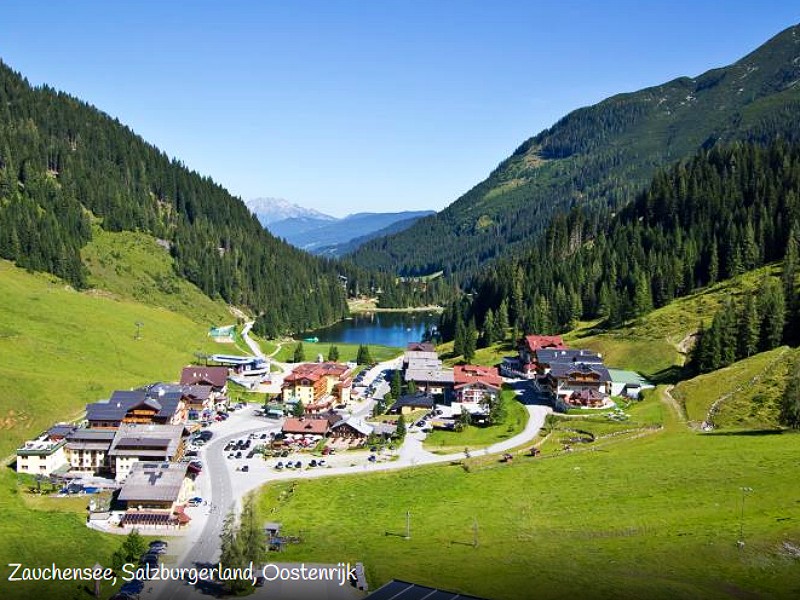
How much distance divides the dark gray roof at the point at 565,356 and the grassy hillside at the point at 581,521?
3527cm

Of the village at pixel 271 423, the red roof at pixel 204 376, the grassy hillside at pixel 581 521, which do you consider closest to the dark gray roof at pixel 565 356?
the village at pixel 271 423

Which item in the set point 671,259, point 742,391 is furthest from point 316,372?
point 671,259

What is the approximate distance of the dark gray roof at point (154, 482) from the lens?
236 feet

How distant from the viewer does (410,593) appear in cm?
4634

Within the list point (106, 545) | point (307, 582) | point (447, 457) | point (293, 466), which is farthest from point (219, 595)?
point (447, 457)

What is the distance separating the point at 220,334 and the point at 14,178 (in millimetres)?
79651

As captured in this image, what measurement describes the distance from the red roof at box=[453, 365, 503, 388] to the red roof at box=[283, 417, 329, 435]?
3037 cm

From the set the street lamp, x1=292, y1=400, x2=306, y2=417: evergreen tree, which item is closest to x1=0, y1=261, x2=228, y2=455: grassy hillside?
x1=292, y1=400, x2=306, y2=417: evergreen tree

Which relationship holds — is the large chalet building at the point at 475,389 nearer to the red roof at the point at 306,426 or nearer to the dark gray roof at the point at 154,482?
the red roof at the point at 306,426

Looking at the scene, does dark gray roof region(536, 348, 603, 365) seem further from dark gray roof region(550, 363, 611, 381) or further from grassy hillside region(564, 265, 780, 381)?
grassy hillside region(564, 265, 780, 381)

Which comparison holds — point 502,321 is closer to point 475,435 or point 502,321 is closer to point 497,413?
point 497,413

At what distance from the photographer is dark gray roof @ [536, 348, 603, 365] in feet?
411

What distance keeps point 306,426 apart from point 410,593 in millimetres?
59982

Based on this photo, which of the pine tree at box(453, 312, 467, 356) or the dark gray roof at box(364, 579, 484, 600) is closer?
the dark gray roof at box(364, 579, 484, 600)
